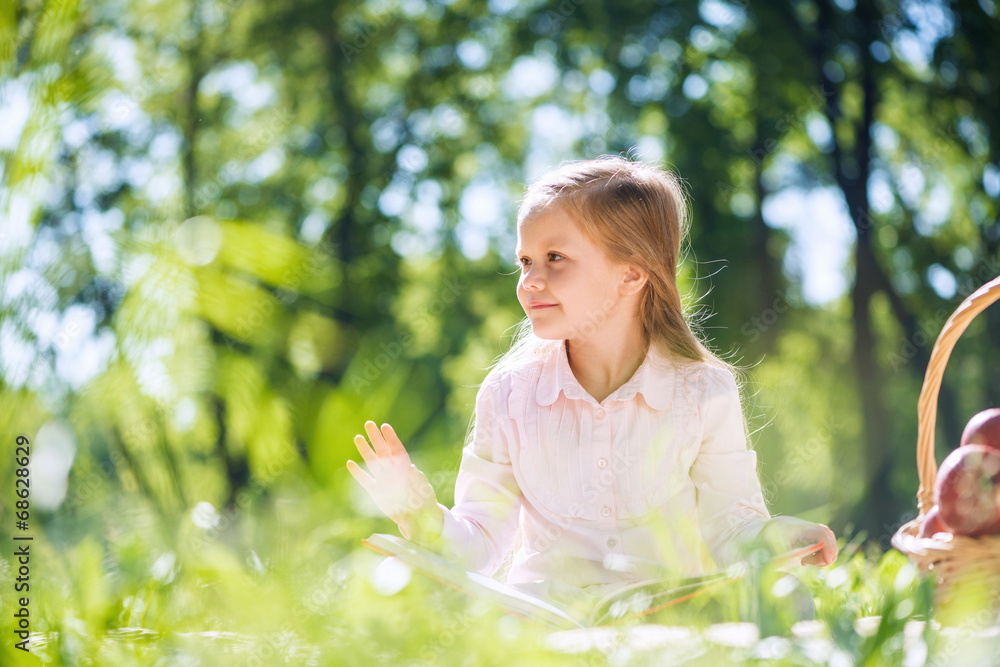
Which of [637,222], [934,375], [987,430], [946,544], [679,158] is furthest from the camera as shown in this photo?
[679,158]

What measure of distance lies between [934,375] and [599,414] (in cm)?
61

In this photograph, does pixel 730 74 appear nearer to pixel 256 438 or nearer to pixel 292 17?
pixel 292 17

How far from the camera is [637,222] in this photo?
5.31ft

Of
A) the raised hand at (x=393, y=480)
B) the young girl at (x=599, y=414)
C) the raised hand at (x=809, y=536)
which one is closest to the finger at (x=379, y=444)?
the raised hand at (x=393, y=480)

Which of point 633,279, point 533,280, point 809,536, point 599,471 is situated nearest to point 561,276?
point 533,280

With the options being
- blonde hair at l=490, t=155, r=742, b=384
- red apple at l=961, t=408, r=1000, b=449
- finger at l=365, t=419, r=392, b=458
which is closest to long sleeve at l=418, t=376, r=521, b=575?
blonde hair at l=490, t=155, r=742, b=384

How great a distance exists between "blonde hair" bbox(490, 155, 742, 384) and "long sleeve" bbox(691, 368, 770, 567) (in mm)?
127

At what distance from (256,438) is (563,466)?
117 centimetres

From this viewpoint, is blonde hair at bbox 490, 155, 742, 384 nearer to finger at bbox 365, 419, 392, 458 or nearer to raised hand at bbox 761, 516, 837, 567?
raised hand at bbox 761, 516, 837, 567

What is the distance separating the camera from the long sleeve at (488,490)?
4.74 feet

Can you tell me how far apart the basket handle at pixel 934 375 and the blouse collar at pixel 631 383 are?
0.46 meters

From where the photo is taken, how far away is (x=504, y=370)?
1.72 m

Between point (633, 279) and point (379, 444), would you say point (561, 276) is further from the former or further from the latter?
point (379, 444)

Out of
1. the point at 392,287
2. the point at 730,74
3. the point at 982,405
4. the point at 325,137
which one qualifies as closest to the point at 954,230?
the point at 982,405
